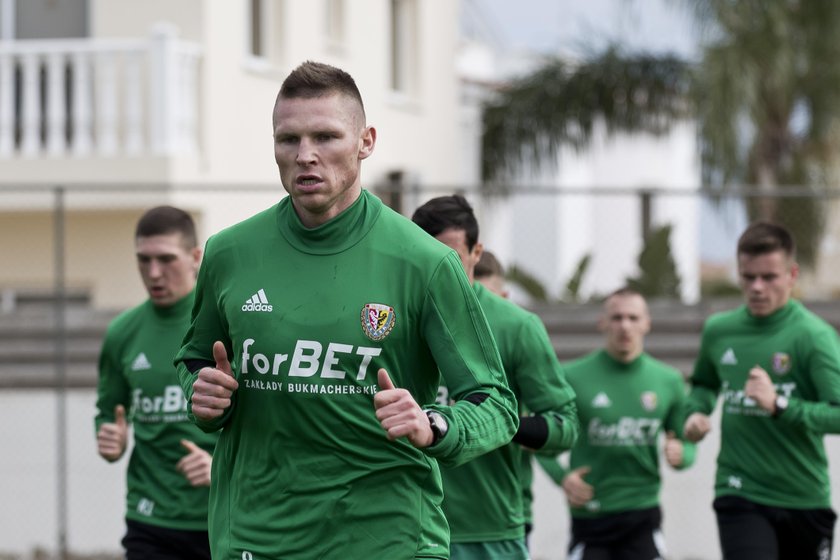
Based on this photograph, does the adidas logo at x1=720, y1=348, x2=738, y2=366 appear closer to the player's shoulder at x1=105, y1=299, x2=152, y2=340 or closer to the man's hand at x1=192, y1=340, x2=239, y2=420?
the player's shoulder at x1=105, y1=299, x2=152, y2=340

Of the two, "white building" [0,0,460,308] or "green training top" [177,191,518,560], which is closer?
"green training top" [177,191,518,560]

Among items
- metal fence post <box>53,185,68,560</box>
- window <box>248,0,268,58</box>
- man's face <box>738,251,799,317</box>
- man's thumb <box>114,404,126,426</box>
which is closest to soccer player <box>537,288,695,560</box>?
man's face <box>738,251,799,317</box>

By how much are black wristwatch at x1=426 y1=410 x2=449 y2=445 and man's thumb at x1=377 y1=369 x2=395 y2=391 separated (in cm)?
13

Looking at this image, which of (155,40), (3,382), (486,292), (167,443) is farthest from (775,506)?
(155,40)

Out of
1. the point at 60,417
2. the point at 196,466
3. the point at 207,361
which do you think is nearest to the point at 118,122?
the point at 60,417

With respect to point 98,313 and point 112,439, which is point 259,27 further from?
point 112,439

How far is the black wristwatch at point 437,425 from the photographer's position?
3965 millimetres

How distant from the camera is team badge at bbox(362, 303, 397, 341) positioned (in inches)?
164

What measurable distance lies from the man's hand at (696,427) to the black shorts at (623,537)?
42.9 inches

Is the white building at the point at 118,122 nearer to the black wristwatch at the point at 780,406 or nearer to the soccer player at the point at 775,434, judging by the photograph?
the soccer player at the point at 775,434

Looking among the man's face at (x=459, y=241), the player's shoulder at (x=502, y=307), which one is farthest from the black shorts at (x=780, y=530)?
the man's face at (x=459, y=241)

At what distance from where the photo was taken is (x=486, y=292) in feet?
22.1

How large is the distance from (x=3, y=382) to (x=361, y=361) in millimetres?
10138

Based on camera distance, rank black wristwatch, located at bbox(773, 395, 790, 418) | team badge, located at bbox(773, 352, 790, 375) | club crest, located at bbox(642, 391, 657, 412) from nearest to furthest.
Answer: black wristwatch, located at bbox(773, 395, 790, 418)
team badge, located at bbox(773, 352, 790, 375)
club crest, located at bbox(642, 391, 657, 412)
